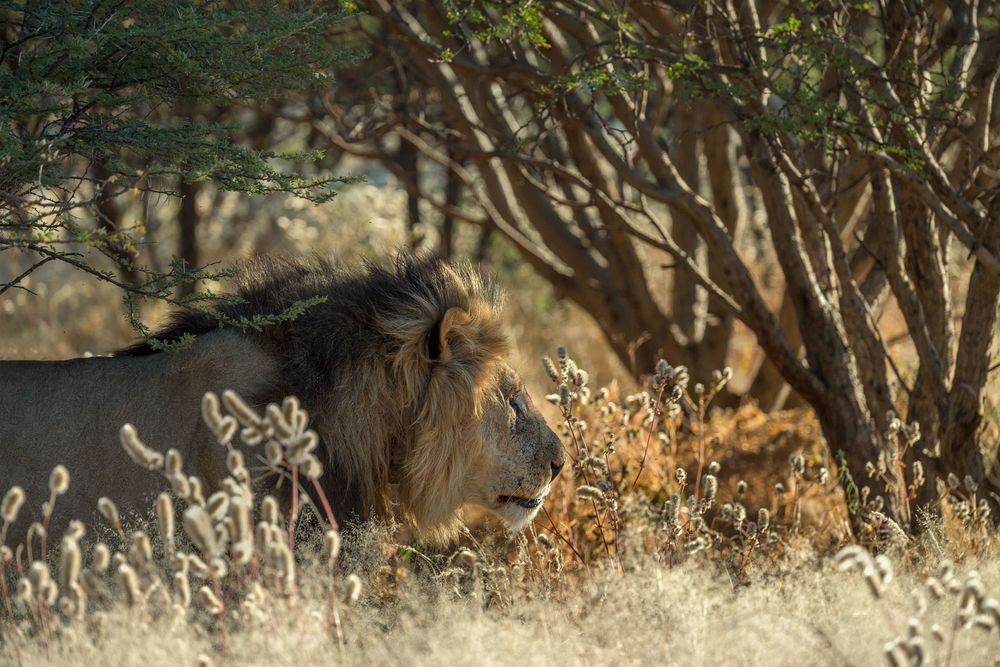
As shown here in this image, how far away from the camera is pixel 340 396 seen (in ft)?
13.1

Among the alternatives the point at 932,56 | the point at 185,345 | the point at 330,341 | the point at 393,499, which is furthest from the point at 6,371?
the point at 932,56

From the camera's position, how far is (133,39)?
395 centimetres

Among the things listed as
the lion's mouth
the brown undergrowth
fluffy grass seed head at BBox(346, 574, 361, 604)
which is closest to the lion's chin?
the lion's mouth

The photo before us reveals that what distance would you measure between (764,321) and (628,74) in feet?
4.42

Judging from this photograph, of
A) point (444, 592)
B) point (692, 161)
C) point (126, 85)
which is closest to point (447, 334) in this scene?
point (444, 592)

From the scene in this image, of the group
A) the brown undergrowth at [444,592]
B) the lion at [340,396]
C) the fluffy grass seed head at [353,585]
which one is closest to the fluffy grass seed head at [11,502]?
the brown undergrowth at [444,592]

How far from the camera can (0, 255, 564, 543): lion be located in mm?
3936

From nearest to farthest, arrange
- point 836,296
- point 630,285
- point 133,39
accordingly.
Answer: point 133,39 → point 836,296 → point 630,285

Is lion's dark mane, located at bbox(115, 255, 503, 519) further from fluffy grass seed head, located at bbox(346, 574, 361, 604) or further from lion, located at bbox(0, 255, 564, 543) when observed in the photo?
fluffy grass seed head, located at bbox(346, 574, 361, 604)

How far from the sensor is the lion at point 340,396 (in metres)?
3.94

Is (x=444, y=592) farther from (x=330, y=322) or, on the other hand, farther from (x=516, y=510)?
(x=330, y=322)

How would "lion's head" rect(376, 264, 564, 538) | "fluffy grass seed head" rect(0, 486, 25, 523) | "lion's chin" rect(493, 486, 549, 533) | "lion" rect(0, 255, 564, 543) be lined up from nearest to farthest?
"fluffy grass seed head" rect(0, 486, 25, 523), "lion" rect(0, 255, 564, 543), "lion's head" rect(376, 264, 564, 538), "lion's chin" rect(493, 486, 549, 533)

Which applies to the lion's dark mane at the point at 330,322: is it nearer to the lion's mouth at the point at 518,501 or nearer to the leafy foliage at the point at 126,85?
the leafy foliage at the point at 126,85

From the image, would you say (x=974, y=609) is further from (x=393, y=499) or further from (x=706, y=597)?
(x=393, y=499)
